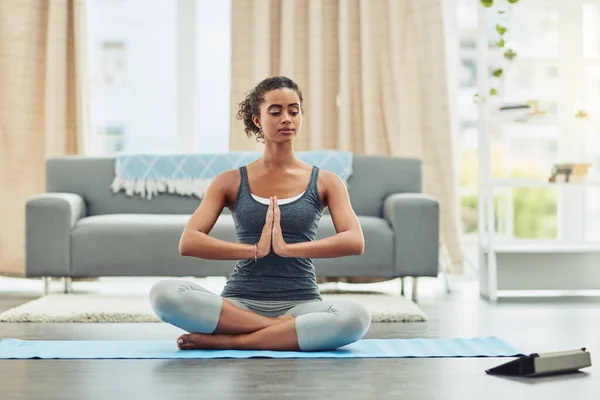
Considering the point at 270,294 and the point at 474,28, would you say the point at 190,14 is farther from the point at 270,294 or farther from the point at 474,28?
the point at 270,294

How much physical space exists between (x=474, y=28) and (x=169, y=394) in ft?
13.2

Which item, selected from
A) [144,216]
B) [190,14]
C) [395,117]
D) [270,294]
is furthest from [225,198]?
[190,14]

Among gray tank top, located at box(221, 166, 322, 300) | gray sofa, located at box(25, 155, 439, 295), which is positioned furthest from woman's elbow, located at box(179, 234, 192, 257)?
→ gray sofa, located at box(25, 155, 439, 295)

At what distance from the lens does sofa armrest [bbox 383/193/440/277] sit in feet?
13.1

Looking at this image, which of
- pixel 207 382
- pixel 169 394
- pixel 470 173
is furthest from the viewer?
pixel 470 173

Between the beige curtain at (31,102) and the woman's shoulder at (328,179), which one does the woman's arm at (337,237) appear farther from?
the beige curtain at (31,102)

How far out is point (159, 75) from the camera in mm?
5738

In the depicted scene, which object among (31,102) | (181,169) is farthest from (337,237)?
(31,102)

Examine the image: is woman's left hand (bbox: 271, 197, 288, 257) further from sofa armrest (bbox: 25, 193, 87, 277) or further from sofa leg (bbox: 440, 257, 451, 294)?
sofa leg (bbox: 440, 257, 451, 294)

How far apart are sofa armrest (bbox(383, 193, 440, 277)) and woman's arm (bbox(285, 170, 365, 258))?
151cm

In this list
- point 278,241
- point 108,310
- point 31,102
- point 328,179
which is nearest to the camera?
point 278,241

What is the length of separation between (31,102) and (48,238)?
4.40 ft

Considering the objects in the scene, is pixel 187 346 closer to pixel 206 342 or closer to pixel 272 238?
pixel 206 342

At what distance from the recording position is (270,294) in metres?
2.44
